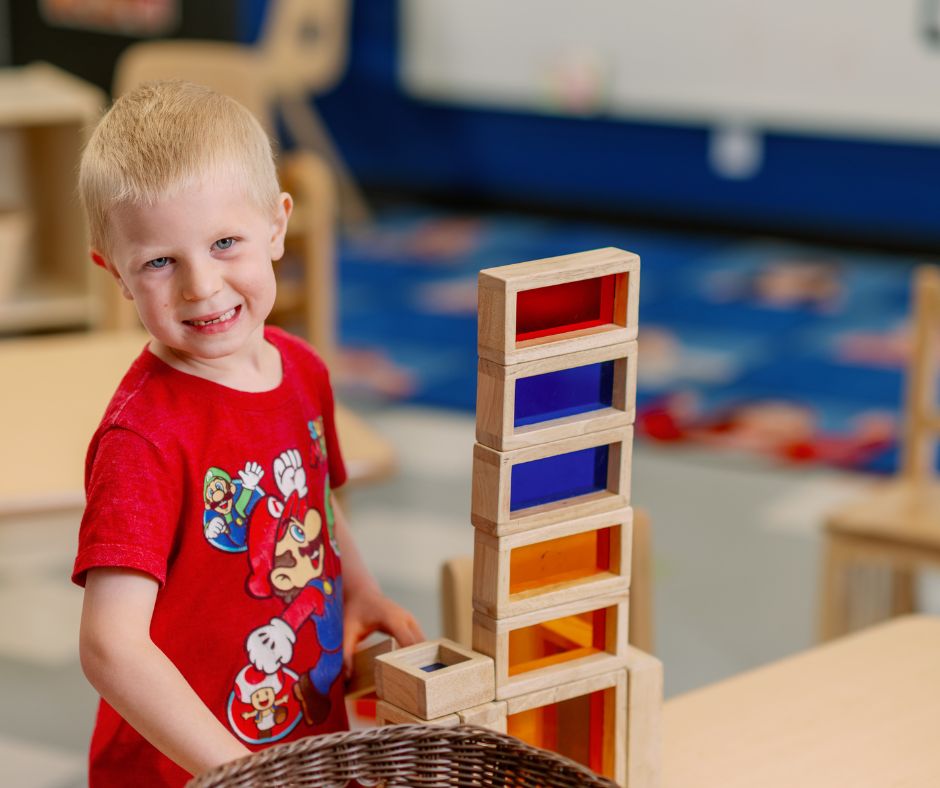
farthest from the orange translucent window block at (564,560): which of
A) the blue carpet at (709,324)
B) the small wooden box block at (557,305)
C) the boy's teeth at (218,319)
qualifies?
the blue carpet at (709,324)

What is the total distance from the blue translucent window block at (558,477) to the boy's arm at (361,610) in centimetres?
23

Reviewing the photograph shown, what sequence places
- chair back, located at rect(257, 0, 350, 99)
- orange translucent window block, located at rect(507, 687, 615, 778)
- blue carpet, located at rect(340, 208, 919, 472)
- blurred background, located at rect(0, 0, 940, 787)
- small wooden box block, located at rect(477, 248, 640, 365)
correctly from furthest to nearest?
chair back, located at rect(257, 0, 350, 99), blue carpet, located at rect(340, 208, 919, 472), blurred background, located at rect(0, 0, 940, 787), orange translucent window block, located at rect(507, 687, 615, 778), small wooden box block, located at rect(477, 248, 640, 365)

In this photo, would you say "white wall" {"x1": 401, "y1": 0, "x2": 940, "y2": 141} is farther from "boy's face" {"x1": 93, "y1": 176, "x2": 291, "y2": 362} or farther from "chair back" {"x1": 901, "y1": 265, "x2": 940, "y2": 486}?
"boy's face" {"x1": 93, "y1": 176, "x2": 291, "y2": 362}

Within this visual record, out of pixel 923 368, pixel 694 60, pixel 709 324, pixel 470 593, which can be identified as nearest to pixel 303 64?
pixel 694 60

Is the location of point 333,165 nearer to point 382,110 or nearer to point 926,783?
point 382,110

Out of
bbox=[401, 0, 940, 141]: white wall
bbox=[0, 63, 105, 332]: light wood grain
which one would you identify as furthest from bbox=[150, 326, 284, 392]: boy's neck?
bbox=[401, 0, 940, 141]: white wall

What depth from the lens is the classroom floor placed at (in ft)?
7.92

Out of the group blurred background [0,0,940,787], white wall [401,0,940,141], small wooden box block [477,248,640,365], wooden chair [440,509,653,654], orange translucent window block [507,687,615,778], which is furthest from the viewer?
white wall [401,0,940,141]

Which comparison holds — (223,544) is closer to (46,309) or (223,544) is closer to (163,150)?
(163,150)

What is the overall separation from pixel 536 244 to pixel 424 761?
4.65 m

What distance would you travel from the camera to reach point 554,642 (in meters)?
0.95

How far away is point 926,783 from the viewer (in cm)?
103

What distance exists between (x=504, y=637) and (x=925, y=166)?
4607 mm

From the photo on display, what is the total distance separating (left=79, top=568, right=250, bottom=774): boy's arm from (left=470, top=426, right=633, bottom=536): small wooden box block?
20 centimetres
